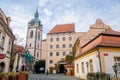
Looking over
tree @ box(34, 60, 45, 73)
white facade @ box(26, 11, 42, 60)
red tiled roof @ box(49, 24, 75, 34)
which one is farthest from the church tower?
red tiled roof @ box(49, 24, 75, 34)

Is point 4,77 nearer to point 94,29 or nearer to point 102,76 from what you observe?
point 102,76

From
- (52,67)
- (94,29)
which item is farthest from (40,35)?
Answer: (94,29)

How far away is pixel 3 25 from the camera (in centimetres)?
1434

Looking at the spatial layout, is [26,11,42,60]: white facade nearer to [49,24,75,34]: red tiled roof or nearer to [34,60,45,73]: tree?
[34,60,45,73]: tree

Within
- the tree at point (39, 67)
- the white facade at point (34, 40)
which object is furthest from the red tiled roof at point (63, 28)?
the white facade at point (34, 40)

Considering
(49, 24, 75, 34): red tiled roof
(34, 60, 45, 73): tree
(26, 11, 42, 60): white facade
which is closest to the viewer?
(34, 60, 45, 73): tree

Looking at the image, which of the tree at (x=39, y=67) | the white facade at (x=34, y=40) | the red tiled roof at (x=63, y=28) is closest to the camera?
the tree at (x=39, y=67)

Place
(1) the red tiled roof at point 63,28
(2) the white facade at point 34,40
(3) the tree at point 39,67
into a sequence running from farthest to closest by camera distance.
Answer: (2) the white facade at point 34,40 → (1) the red tiled roof at point 63,28 → (3) the tree at point 39,67

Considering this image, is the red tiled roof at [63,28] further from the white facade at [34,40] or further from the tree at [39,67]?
the white facade at [34,40]

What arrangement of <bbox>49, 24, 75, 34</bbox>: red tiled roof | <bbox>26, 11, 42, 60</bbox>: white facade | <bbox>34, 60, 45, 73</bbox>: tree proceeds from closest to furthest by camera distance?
<bbox>34, 60, 45, 73</bbox>: tree < <bbox>49, 24, 75, 34</bbox>: red tiled roof < <bbox>26, 11, 42, 60</bbox>: white facade

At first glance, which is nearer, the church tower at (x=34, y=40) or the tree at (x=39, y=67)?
the tree at (x=39, y=67)

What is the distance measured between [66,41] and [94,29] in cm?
2474

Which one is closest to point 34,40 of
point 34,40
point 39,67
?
point 34,40

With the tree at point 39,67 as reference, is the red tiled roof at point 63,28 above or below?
above
